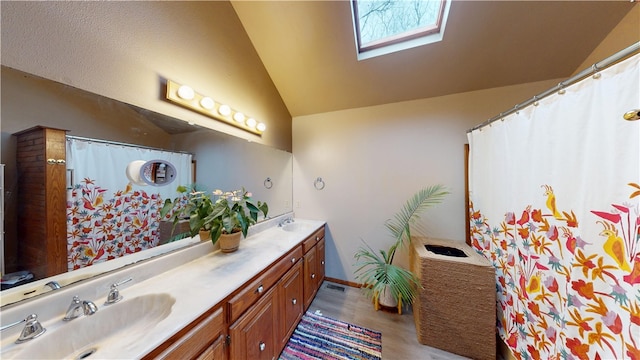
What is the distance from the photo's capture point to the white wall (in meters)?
1.96

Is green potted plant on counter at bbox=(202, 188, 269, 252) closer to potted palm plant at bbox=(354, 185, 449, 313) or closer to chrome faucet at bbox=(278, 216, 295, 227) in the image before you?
chrome faucet at bbox=(278, 216, 295, 227)

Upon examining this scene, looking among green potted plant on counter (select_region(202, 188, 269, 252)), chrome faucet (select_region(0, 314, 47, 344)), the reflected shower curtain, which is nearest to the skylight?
the reflected shower curtain

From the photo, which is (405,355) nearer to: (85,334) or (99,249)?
(85,334)

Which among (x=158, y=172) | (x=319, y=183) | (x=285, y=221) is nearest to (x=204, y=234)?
(x=158, y=172)

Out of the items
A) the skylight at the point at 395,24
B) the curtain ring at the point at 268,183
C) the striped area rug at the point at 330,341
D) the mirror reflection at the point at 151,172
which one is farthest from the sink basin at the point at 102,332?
the skylight at the point at 395,24

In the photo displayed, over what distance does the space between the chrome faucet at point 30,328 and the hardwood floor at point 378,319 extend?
176cm

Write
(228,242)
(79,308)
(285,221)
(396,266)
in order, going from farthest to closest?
(285,221), (396,266), (228,242), (79,308)

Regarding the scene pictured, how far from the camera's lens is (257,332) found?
3.74 feet

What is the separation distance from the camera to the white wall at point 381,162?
1.96m

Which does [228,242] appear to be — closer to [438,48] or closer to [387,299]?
[387,299]

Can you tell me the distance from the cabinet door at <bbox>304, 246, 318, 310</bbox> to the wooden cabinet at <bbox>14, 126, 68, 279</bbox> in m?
1.49

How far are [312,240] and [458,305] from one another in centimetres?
132

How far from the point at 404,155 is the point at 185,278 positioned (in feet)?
7.15

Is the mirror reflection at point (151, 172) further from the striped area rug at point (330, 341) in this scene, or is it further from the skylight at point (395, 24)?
the skylight at point (395, 24)
